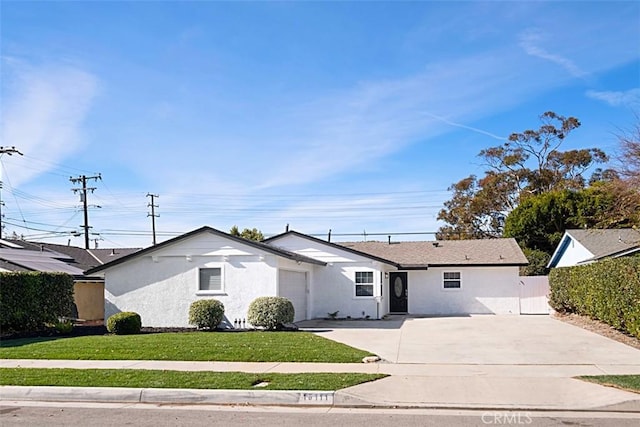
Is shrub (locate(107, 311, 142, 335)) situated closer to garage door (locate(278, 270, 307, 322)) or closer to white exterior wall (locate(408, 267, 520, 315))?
garage door (locate(278, 270, 307, 322))

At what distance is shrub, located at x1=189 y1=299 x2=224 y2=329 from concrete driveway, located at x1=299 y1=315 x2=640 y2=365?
3.22 meters

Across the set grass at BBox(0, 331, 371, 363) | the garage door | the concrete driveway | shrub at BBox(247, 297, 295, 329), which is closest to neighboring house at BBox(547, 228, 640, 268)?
the concrete driveway

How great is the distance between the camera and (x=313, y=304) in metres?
27.5

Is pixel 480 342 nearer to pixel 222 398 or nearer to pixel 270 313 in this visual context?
pixel 270 313

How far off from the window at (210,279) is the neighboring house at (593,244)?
14.6 meters

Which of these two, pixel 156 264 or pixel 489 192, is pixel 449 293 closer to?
pixel 156 264

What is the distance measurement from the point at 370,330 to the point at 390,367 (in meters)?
8.46

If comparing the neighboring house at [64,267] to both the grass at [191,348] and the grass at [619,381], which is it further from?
the grass at [619,381]

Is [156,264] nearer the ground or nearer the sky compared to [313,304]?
nearer the sky

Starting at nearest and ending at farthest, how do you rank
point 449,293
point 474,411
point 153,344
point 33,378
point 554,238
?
point 474,411
point 33,378
point 153,344
point 449,293
point 554,238

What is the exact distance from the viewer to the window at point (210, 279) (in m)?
22.4

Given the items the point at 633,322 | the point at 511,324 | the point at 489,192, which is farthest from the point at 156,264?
the point at 489,192

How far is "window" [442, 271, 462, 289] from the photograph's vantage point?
31266 mm

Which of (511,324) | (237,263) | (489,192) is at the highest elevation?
(489,192)
